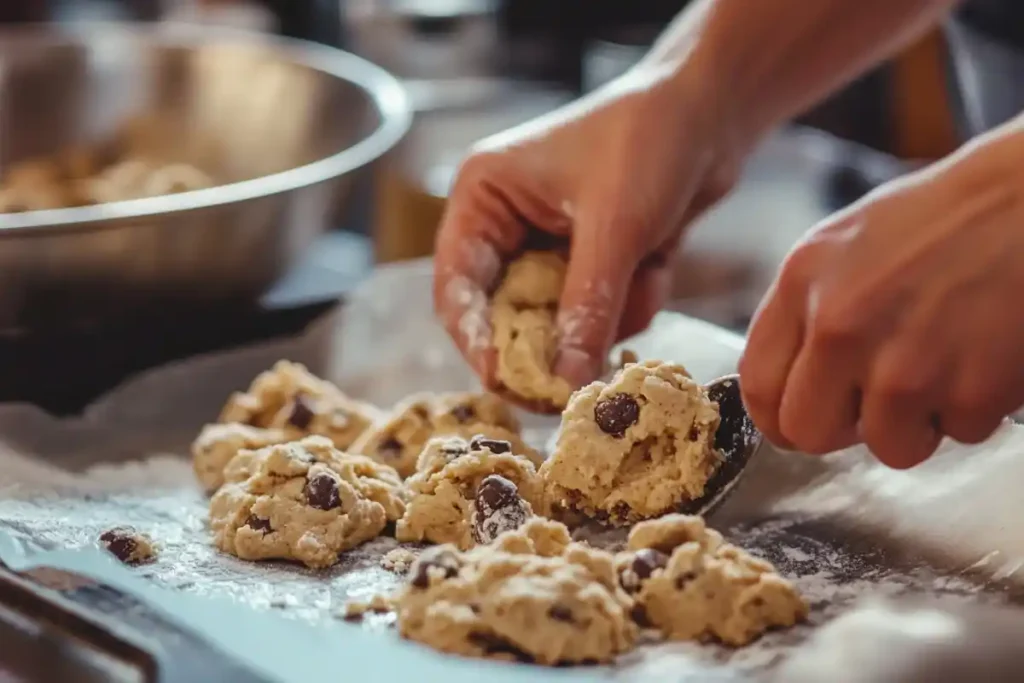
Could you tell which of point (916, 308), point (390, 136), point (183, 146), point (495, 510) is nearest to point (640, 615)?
point (495, 510)

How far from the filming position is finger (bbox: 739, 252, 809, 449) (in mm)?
809

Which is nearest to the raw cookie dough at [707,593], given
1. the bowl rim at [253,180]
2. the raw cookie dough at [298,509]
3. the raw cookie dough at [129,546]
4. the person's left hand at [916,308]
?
the person's left hand at [916,308]

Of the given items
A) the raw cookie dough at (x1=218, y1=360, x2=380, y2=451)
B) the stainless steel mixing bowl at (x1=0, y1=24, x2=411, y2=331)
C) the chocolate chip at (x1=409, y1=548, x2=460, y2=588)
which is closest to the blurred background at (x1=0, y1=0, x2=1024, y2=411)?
the stainless steel mixing bowl at (x1=0, y1=24, x2=411, y2=331)

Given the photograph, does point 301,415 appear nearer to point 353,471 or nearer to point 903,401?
point 353,471

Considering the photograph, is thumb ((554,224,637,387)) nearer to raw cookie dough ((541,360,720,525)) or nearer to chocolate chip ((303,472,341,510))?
raw cookie dough ((541,360,720,525))

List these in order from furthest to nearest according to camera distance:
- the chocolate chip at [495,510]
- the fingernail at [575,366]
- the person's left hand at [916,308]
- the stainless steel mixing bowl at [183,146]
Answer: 1. the stainless steel mixing bowl at [183,146]
2. the fingernail at [575,366]
3. the chocolate chip at [495,510]
4. the person's left hand at [916,308]

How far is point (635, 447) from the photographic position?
0.98 m

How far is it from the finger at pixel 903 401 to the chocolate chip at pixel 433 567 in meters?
0.26

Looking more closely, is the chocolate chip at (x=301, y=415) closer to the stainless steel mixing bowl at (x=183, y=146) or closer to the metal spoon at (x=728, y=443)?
the stainless steel mixing bowl at (x=183, y=146)

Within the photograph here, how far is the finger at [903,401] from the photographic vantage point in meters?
0.77

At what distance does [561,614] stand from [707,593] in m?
0.10

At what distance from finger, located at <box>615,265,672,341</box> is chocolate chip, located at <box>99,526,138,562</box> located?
0.45 metres

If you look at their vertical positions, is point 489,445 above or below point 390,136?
below

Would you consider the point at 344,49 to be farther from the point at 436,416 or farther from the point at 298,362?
the point at 436,416
